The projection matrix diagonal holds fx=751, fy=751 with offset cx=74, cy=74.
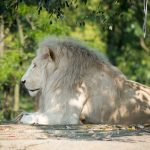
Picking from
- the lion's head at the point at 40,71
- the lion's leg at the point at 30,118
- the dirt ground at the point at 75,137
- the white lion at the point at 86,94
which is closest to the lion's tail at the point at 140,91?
the white lion at the point at 86,94

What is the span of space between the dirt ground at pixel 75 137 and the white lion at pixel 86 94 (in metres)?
0.69

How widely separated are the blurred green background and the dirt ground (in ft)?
4.26

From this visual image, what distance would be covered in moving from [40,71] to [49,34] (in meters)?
5.67

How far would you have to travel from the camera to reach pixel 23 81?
36.4 feet

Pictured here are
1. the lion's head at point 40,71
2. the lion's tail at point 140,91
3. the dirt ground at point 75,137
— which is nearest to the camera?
the dirt ground at point 75,137

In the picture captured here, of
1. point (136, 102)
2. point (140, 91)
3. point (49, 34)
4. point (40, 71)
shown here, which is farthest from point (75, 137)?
point (49, 34)

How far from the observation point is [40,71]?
1114 cm

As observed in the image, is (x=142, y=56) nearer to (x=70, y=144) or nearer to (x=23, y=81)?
(x=23, y=81)

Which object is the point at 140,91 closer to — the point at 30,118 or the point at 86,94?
the point at 86,94

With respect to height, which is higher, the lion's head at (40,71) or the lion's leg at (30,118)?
the lion's head at (40,71)

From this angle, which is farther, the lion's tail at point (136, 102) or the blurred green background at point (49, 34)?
the lion's tail at point (136, 102)

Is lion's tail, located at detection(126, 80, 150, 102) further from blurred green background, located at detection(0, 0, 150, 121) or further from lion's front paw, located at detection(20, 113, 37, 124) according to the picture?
lion's front paw, located at detection(20, 113, 37, 124)

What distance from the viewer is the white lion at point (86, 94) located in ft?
34.6

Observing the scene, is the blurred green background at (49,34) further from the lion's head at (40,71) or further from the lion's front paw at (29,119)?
the lion's front paw at (29,119)
